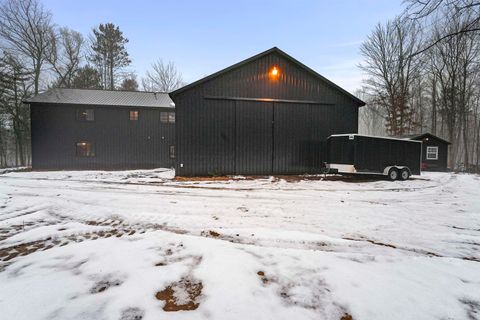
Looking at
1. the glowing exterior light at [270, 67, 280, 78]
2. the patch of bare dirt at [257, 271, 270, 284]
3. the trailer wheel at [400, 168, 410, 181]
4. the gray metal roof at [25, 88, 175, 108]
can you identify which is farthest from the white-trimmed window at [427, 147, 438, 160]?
the patch of bare dirt at [257, 271, 270, 284]

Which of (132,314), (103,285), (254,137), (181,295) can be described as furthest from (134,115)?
(132,314)

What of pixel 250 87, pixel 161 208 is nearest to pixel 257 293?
pixel 161 208

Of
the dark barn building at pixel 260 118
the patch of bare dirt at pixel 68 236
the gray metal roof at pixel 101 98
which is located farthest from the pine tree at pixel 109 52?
the patch of bare dirt at pixel 68 236

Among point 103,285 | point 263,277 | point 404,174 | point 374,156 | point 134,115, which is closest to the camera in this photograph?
point 103,285

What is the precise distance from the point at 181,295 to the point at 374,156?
1324 centimetres

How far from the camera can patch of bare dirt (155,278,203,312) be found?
240 centimetres

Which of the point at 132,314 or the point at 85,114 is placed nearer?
the point at 132,314

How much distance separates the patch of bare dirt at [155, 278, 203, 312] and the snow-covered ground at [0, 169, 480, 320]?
0.01 m

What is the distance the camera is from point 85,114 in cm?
2180

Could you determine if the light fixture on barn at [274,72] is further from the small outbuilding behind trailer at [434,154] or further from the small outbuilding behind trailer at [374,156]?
the small outbuilding behind trailer at [434,154]

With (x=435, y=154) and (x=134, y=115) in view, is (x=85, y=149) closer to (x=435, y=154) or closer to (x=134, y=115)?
(x=134, y=115)

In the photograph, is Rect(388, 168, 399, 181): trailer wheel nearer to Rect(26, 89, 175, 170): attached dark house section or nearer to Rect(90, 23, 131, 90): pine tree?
Rect(26, 89, 175, 170): attached dark house section

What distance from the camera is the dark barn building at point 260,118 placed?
564 inches

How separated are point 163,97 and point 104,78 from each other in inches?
577
